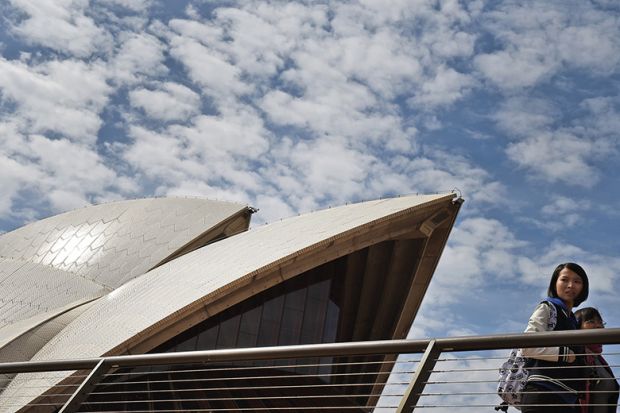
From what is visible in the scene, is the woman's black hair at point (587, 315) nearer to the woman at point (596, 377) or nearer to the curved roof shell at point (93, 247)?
the woman at point (596, 377)

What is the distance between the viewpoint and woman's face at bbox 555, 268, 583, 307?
3502 millimetres

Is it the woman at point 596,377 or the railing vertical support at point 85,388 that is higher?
the woman at point 596,377

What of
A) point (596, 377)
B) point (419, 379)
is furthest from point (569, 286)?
point (419, 379)

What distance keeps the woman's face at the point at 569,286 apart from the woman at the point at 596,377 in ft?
0.63

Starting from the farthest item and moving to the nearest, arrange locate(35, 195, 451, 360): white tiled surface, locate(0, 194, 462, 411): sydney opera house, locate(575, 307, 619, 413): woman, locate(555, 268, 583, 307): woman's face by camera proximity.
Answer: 1. locate(0, 194, 462, 411): sydney opera house
2. locate(35, 195, 451, 360): white tiled surface
3. locate(555, 268, 583, 307): woman's face
4. locate(575, 307, 619, 413): woman

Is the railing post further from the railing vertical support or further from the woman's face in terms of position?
the railing vertical support

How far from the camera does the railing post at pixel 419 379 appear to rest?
9.16ft

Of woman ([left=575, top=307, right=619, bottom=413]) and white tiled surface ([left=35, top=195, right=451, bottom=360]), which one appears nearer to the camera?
woman ([left=575, top=307, right=619, bottom=413])

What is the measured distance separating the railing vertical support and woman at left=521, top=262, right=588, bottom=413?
7.56 feet

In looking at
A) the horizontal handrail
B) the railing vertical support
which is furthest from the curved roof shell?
the horizontal handrail

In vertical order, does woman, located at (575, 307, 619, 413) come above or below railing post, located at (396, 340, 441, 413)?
above

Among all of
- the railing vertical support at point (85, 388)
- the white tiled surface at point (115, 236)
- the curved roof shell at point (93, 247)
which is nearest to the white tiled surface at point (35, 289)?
the curved roof shell at point (93, 247)

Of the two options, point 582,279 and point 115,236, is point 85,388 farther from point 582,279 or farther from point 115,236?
point 115,236

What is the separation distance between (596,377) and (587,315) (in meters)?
0.46
